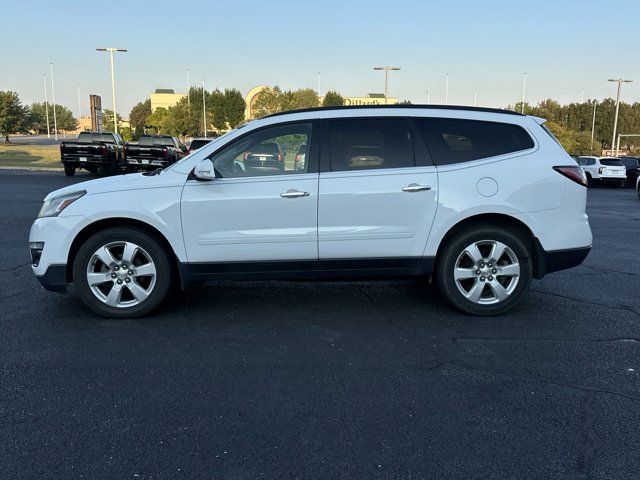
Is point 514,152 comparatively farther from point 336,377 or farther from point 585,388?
point 336,377

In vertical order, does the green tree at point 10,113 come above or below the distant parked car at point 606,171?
above

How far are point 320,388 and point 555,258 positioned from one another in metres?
2.75

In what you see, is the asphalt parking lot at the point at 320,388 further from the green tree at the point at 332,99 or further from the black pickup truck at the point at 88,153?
the green tree at the point at 332,99

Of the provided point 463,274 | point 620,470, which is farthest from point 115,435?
point 463,274

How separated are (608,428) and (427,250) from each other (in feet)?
7.32

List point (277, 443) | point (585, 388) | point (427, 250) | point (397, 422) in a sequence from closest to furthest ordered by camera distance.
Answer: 1. point (277, 443)
2. point (397, 422)
3. point (585, 388)
4. point (427, 250)

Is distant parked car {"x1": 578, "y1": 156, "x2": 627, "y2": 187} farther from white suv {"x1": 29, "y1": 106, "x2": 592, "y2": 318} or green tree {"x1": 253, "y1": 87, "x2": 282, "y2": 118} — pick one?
green tree {"x1": 253, "y1": 87, "x2": 282, "y2": 118}

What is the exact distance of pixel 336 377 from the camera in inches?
150

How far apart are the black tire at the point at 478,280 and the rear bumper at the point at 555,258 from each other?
98 millimetres

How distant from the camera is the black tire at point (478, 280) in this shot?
5051 mm

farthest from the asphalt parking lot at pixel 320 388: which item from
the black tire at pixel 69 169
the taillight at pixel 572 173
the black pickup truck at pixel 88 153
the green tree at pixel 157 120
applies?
the green tree at pixel 157 120

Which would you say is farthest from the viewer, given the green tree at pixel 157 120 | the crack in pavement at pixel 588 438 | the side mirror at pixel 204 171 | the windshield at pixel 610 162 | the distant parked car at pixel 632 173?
the green tree at pixel 157 120

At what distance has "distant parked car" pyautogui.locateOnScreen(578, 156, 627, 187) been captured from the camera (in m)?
27.4

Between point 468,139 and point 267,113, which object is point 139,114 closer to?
point 267,113
